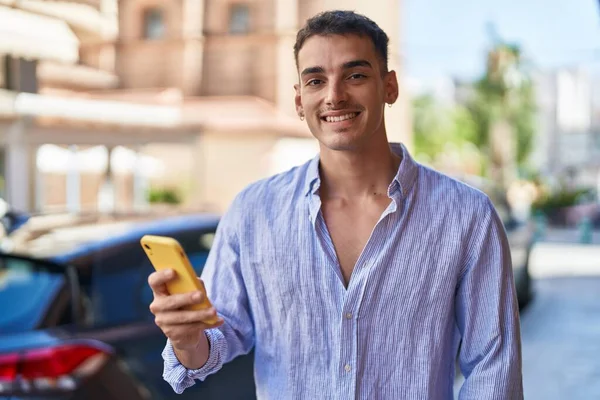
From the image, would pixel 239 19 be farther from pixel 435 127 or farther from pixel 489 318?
pixel 435 127

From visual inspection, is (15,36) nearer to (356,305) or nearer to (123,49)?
(356,305)

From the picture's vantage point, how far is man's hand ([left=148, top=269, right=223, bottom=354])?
1492 millimetres

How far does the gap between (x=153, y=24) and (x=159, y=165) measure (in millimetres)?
3373

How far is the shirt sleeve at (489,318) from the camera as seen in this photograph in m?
1.71

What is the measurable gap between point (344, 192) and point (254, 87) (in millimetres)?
15922

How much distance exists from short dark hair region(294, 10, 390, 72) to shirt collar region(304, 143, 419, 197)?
0.77 feet

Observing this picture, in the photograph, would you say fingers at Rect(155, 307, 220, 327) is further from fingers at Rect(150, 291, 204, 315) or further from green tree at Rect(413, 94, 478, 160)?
green tree at Rect(413, 94, 478, 160)

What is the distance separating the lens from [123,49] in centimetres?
1453

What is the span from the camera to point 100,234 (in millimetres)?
3758

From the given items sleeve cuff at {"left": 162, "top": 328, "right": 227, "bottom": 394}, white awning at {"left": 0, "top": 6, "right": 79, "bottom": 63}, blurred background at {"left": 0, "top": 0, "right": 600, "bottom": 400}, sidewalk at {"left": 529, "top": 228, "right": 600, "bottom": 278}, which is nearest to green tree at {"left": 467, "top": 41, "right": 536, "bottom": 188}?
blurred background at {"left": 0, "top": 0, "right": 600, "bottom": 400}

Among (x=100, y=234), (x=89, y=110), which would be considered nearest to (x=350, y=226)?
(x=100, y=234)

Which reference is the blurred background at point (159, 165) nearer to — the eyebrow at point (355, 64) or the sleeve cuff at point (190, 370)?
the eyebrow at point (355, 64)

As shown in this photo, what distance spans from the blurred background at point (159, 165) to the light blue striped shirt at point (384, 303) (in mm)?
638

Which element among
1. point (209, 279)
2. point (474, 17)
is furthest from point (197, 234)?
point (474, 17)
